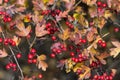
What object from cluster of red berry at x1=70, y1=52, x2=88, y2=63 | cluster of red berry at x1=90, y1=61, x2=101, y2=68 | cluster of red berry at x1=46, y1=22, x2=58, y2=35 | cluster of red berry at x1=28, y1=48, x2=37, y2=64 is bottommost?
cluster of red berry at x1=90, y1=61, x2=101, y2=68

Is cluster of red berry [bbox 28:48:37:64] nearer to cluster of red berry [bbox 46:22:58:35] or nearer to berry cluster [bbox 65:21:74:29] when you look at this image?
cluster of red berry [bbox 46:22:58:35]

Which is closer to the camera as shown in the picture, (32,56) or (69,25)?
(32,56)

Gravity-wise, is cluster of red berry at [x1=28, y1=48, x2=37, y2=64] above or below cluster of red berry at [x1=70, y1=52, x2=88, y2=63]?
above

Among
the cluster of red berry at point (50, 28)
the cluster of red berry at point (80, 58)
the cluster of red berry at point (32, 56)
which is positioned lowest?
the cluster of red berry at point (80, 58)

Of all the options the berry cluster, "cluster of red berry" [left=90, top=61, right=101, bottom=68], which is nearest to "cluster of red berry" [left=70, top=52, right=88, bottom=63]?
"cluster of red berry" [left=90, top=61, right=101, bottom=68]

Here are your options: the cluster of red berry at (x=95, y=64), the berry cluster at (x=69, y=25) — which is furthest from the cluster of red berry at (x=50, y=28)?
the cluster of red berry at (x=95, y=64)

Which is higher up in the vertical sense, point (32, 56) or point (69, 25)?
point (69, 25)

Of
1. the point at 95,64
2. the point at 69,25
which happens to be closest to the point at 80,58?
the point at 95,64

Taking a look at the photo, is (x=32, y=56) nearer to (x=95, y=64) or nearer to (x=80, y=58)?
(x=80, y=58)

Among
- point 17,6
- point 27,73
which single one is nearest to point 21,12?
point 17,6

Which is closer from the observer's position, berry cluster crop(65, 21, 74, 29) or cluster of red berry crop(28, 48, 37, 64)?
cluster of red berry crop(28, 48, 37, 64)

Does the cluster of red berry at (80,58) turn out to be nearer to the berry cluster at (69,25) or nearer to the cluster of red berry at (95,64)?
the cluster of red berry at (95,64)
